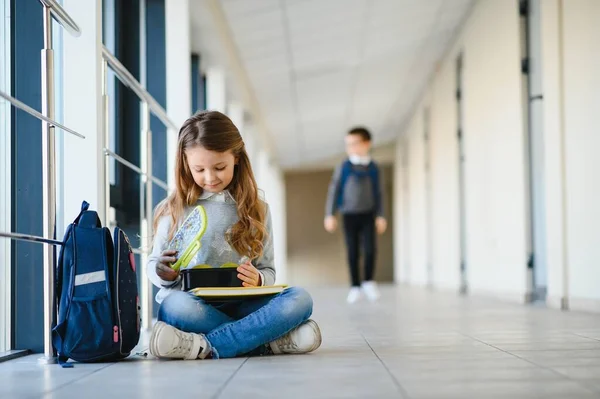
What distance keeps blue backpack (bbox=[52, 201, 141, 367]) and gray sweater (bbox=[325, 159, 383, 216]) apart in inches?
139

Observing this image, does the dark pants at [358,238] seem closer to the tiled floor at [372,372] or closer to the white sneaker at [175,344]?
the tiled floor at [372,372]

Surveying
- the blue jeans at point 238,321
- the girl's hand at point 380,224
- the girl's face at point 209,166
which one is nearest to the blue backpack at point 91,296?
the blue jeans at point 238,321

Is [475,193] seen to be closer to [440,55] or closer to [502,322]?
[440,55]

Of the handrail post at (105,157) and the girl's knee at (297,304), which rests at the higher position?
the handrail post at (105,157)

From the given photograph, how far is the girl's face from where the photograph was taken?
2145 millimetres

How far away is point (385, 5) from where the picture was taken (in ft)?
20.1

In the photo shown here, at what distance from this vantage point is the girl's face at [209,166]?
2.14 meters

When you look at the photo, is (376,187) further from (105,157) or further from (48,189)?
(48,189)

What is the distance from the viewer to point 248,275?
6.77 feet

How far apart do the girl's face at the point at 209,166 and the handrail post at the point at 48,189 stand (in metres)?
0.34

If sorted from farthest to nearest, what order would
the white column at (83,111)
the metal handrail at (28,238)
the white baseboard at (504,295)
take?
the white baseboard at (504,295)
the white column at (83,111)
the metal handrail at (28,238)

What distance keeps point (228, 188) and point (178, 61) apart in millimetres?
2303

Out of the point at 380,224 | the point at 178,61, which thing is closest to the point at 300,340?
the point at 178,61

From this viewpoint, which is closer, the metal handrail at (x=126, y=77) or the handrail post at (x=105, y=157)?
the handrail post at (x=105, y=157)
